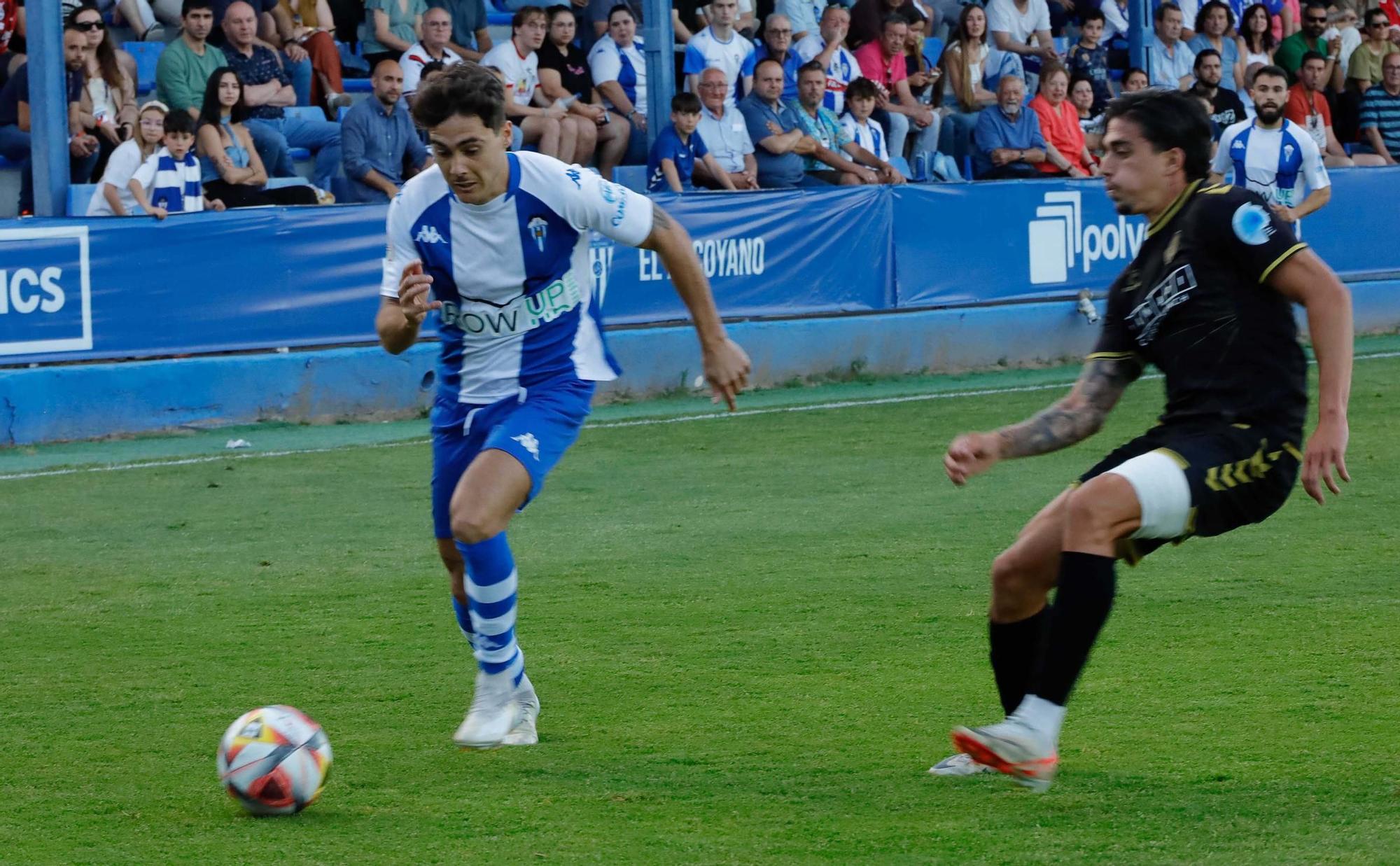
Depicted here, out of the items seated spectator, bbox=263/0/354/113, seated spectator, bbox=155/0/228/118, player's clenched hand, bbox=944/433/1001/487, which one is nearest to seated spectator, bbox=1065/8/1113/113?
seated spectator, bbox=263/0/354/113

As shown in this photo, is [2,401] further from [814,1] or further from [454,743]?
[814,1]

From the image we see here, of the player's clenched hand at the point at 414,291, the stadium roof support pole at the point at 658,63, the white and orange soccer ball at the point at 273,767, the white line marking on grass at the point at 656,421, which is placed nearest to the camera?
the white and orange soccer ball at the point at 273,767

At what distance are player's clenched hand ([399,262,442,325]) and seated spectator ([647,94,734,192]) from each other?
408 inches

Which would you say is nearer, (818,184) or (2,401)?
(2,401)

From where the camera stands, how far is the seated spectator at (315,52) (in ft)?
51.8

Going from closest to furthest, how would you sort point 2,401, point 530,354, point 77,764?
point 77,764 → point 530,354 → point 2,401

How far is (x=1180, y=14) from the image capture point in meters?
21.0

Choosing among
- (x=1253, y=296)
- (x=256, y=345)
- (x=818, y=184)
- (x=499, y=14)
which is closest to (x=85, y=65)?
(x=256, y=345)

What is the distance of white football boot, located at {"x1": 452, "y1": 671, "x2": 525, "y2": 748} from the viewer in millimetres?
5430

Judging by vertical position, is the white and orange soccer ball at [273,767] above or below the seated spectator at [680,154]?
above

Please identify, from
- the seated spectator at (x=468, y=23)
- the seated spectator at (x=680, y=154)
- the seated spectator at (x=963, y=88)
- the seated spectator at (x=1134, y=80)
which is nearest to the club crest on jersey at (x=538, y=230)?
the seated spectator at (x=680, y=154)

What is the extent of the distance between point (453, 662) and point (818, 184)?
1126cm

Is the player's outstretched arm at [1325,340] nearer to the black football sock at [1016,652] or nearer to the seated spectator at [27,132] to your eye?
the black football sock at [1016,652]

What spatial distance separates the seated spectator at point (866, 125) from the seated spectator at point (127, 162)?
6.62 metres
